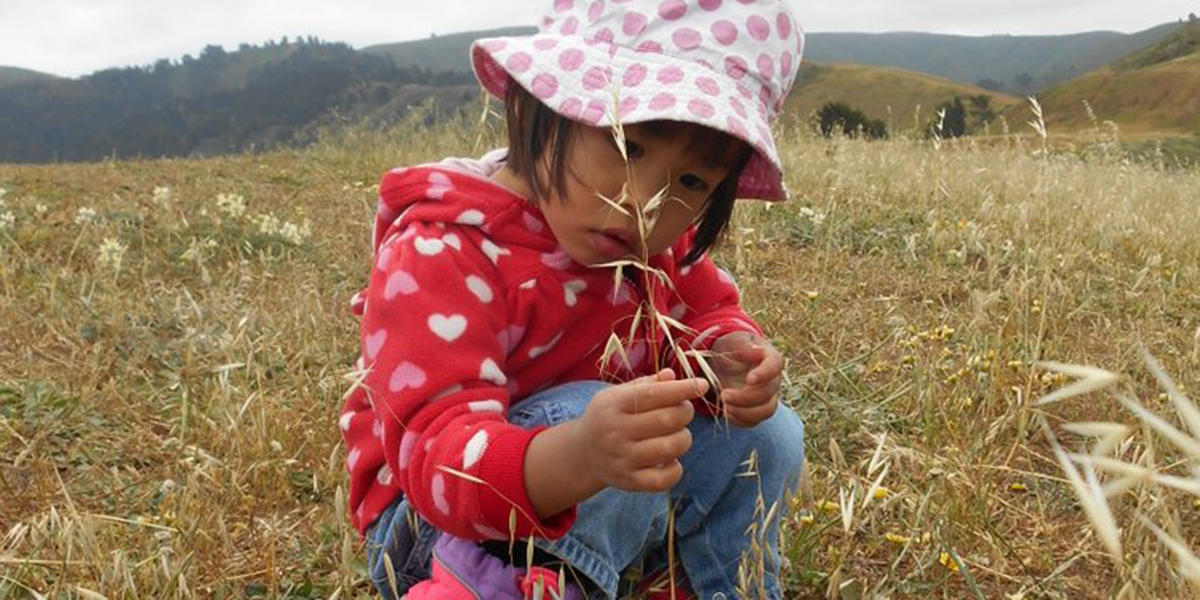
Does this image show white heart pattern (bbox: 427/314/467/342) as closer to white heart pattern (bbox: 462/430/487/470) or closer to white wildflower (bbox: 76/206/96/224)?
white heart pattern (bbox: 462/430/487/470)

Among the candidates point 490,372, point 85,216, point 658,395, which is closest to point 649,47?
point 490,372

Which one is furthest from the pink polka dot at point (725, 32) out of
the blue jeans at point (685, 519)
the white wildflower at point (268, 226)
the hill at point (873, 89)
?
the hill at point (873, 89)

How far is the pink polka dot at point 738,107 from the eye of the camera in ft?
5.85

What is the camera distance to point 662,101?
5.56ft

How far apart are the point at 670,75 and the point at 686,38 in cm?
11

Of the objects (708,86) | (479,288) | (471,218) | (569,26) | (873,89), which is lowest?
(873,89)

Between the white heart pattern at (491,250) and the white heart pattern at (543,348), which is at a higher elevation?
the white heart pattern at (491,250)

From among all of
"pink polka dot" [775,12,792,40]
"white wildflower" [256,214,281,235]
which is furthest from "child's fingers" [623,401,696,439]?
"white wildflower" [256,214,281,235]

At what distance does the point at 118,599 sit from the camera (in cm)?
183

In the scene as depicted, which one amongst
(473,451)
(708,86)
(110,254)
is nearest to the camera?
(473,451)

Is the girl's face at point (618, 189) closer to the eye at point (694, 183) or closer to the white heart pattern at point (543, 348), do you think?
the eye at point (694, 183)

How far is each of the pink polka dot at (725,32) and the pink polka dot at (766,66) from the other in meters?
0.07

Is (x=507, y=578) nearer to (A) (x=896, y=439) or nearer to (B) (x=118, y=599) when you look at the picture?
(B) (x=118, y=599)

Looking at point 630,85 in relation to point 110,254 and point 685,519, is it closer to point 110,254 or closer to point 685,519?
point 685,519
